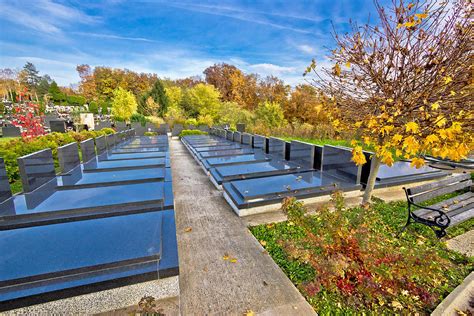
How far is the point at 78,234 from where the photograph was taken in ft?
9.51

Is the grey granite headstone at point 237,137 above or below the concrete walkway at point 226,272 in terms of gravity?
above

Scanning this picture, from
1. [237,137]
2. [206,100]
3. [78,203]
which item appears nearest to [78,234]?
[78,203]

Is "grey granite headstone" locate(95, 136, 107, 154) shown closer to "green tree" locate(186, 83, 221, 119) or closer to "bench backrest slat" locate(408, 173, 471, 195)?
"bench backrest slat" locate(408, 173, 471, 195)

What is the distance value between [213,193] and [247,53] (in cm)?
2969

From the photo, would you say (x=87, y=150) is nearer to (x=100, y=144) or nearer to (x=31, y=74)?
(x=100, y=144)

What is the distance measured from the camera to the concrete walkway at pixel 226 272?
7.38 ft

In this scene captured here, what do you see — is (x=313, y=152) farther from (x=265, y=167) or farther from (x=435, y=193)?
(x=435, y=193)

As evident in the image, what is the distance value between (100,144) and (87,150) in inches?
92.5

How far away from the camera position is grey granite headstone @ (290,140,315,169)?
23.1 ft

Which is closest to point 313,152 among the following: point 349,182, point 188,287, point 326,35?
point 349,182

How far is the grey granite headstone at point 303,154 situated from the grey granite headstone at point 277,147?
64 centimetres

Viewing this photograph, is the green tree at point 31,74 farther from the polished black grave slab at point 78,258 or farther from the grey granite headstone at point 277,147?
the polished black grave slab at point 78,258

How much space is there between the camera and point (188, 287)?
253 centimetres

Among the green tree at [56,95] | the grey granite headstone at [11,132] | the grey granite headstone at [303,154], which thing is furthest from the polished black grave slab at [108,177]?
the green tree at [56,95]
